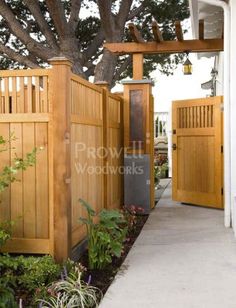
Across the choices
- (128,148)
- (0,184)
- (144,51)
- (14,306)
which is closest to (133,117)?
(128,148)

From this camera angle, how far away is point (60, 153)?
3.92 meters

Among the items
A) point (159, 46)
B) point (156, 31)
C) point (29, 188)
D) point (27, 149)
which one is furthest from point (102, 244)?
point (159, 46)

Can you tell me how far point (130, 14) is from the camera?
34.6ft

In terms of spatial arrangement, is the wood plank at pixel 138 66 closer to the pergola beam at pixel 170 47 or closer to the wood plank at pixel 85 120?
the pergola beam at pixel 170 47

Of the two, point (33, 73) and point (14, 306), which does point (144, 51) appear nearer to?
point (33, 73)

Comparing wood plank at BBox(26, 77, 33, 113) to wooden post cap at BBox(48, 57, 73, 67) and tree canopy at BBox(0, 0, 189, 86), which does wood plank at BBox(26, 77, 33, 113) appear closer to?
wooden post cap at BBox(48, 57, 73, 67)

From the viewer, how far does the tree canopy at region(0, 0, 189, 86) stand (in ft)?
30.8

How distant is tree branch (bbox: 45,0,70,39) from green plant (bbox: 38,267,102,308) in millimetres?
6635

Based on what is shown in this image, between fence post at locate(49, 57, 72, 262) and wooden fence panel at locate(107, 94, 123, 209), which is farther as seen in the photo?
wooden fence panel at locate(107, 94, 123, 209)

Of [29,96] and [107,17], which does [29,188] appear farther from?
[107,17]

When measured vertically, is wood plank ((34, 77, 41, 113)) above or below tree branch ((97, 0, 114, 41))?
below

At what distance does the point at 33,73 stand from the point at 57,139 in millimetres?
635

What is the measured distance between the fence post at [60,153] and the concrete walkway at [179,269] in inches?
24.2

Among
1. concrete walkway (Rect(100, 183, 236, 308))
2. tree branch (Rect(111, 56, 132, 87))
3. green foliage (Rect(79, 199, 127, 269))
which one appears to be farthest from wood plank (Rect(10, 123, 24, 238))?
tree branch (Rect(111, 56, 132, 87))
